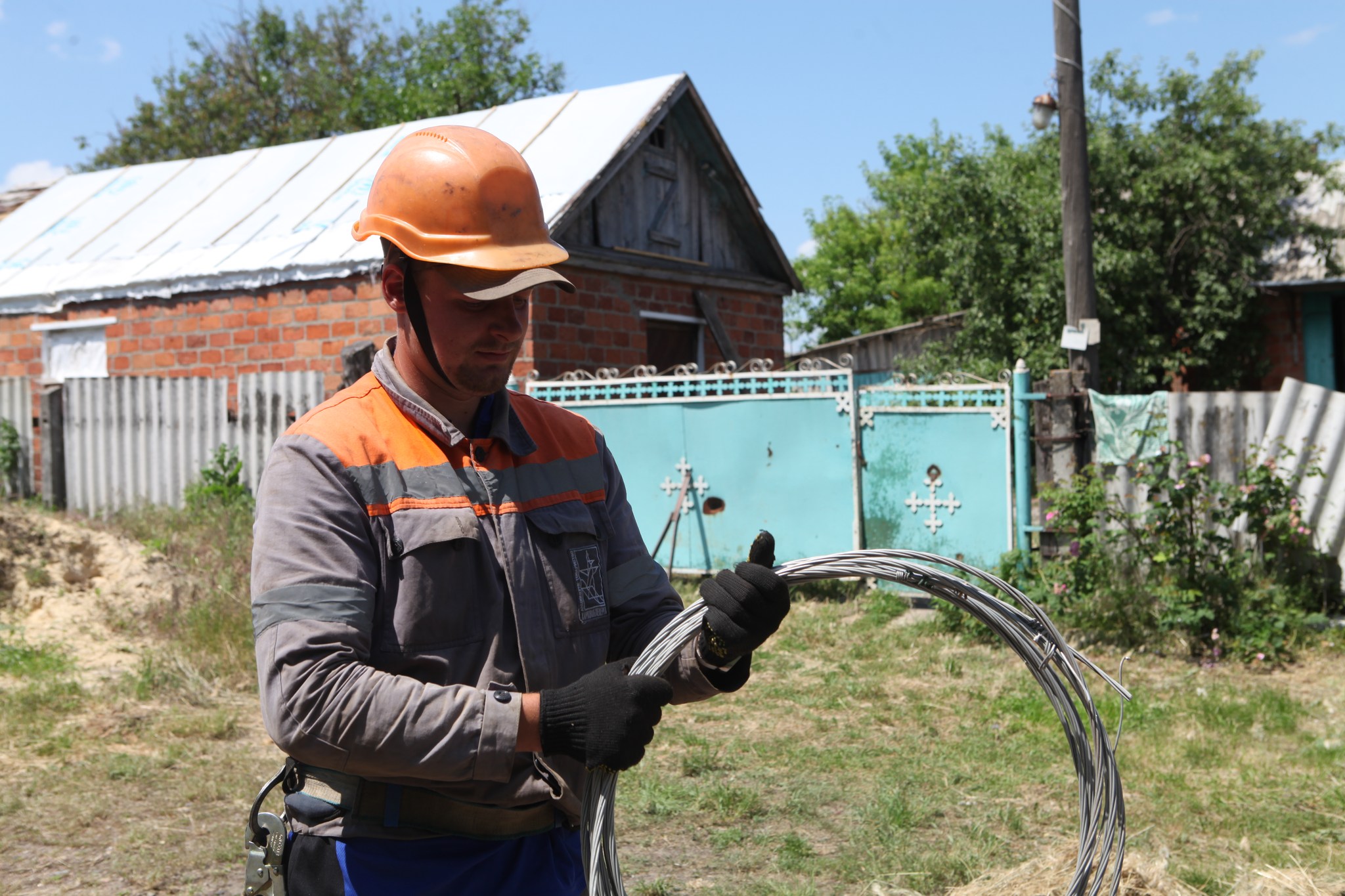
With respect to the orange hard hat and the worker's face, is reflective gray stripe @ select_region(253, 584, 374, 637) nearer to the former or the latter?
the worker's face

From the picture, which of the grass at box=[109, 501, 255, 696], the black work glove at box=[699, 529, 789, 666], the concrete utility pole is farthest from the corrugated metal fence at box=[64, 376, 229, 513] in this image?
the black work glove at box=[699, 529, 789, 666]

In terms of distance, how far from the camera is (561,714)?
1.79m

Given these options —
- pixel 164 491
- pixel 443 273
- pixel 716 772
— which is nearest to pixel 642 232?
pixel 164 491

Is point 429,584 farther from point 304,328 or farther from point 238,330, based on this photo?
point 238,330

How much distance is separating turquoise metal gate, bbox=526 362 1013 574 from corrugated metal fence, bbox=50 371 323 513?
2.48m

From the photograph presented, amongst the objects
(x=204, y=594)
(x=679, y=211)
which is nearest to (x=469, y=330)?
(x=204, y=594)

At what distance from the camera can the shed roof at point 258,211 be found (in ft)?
35.3

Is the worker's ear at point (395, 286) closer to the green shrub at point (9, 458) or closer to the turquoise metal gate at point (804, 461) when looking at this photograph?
the turquoise metal gate at point (804, 461)

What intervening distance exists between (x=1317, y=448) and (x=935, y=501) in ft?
8.24

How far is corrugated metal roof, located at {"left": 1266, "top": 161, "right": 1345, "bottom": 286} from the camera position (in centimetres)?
1474

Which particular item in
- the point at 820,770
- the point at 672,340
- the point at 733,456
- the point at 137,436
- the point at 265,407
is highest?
the point at 672,340

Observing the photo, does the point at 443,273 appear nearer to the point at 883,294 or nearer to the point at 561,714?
the point at 561,714

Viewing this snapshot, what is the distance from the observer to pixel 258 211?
39.6 ft

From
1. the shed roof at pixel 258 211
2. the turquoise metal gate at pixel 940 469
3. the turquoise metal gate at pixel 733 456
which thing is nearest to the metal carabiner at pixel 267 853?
the turquoise metal gate at pixel 940 469
